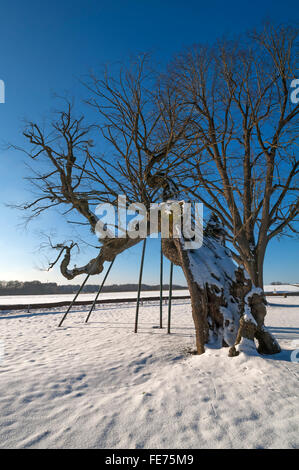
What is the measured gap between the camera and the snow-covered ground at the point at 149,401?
188cm

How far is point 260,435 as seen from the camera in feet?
Answer: 6.11

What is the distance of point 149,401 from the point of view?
250 cm

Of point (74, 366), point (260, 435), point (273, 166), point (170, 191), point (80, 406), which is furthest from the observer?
point (273, 166)

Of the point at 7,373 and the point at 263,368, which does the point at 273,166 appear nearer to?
the point at 263,368

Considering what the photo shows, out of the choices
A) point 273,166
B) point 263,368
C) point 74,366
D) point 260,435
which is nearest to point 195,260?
point 263,368

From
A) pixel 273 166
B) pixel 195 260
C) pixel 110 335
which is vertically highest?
pixel 273 166

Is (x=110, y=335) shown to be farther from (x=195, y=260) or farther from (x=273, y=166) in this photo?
(x=273, y=166)

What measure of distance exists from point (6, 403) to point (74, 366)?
1311mm

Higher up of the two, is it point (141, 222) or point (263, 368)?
point (141, 222)

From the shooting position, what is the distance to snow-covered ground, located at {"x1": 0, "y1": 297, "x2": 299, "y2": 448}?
1884mm

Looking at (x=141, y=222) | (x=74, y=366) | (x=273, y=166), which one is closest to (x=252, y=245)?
(x=273, y=166)
